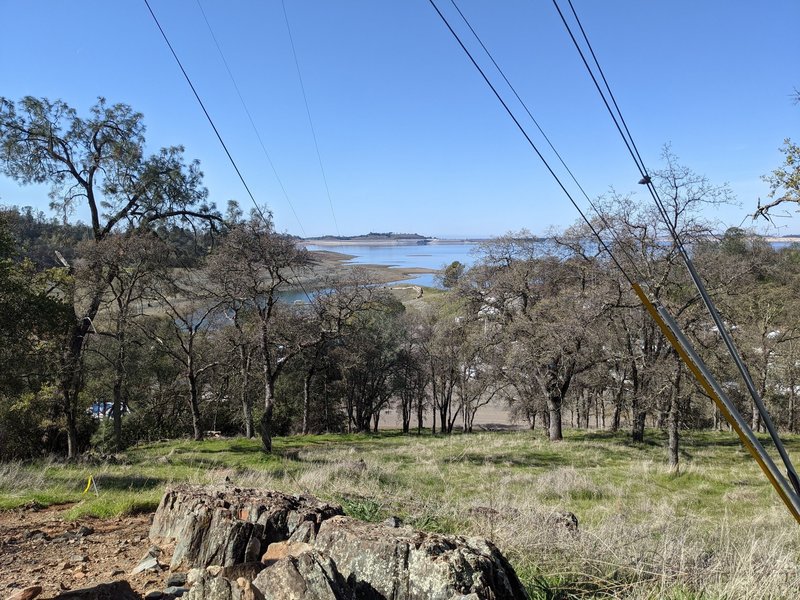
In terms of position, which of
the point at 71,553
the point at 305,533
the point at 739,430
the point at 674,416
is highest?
the point at 739,430

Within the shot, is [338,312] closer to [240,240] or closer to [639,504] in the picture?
[240,240]

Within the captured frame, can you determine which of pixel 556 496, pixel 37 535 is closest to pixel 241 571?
pixel 37 535

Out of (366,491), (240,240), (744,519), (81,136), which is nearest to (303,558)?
(366,491)

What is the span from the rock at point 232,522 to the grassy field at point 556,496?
1.31 m

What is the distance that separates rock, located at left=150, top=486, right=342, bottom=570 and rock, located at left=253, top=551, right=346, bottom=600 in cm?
94

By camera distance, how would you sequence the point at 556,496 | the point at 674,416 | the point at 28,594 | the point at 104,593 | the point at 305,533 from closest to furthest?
the point at 104,593 < the point at 28,594 < the point at 305,533 < the point at 556,496 < the point at 674,416

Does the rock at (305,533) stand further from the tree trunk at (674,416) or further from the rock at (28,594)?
the tree trunk at (674,416)

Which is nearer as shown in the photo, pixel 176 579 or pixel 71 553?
pixel 176 579

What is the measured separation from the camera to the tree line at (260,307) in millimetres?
15636

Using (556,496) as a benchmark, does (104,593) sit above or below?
above

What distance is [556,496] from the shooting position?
12211 mm

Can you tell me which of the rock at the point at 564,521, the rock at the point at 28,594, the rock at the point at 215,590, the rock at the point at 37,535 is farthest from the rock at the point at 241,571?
the rock at the point at 564,521

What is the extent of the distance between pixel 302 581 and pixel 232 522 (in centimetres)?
129

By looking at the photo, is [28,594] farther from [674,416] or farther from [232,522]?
[674,416]
